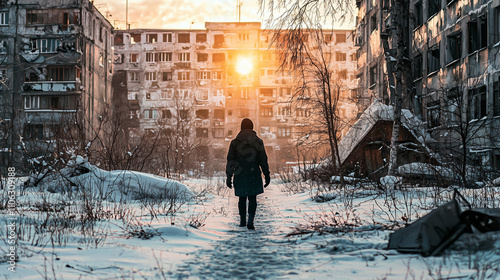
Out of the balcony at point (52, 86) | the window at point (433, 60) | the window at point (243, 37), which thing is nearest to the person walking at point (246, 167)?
the window at point (433, 60)

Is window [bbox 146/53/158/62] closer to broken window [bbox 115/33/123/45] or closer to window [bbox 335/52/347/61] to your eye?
broken window [bbox 115/33/123/45]

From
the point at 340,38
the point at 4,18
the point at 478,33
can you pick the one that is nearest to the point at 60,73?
the point at 4,18

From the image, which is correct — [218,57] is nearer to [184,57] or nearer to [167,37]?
[184,57]

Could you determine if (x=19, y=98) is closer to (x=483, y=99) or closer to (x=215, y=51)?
(x=215, y=51)

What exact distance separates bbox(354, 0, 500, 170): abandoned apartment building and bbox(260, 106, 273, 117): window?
34.4 metres

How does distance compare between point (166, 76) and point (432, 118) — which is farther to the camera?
point (166, 76)

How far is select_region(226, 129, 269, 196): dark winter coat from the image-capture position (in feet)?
28.1

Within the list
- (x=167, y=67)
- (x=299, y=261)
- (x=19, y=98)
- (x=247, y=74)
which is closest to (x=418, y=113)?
(x=299, y=261)

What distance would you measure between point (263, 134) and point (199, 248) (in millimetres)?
62880

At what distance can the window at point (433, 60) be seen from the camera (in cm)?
2658

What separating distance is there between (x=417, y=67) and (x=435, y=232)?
26.4 m

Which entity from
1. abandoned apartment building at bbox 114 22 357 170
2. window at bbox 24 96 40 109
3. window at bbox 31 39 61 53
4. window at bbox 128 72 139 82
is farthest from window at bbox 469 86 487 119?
window at bbox 128 72 139 82

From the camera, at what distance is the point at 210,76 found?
69.9 metres

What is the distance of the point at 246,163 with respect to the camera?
28.5 ft
